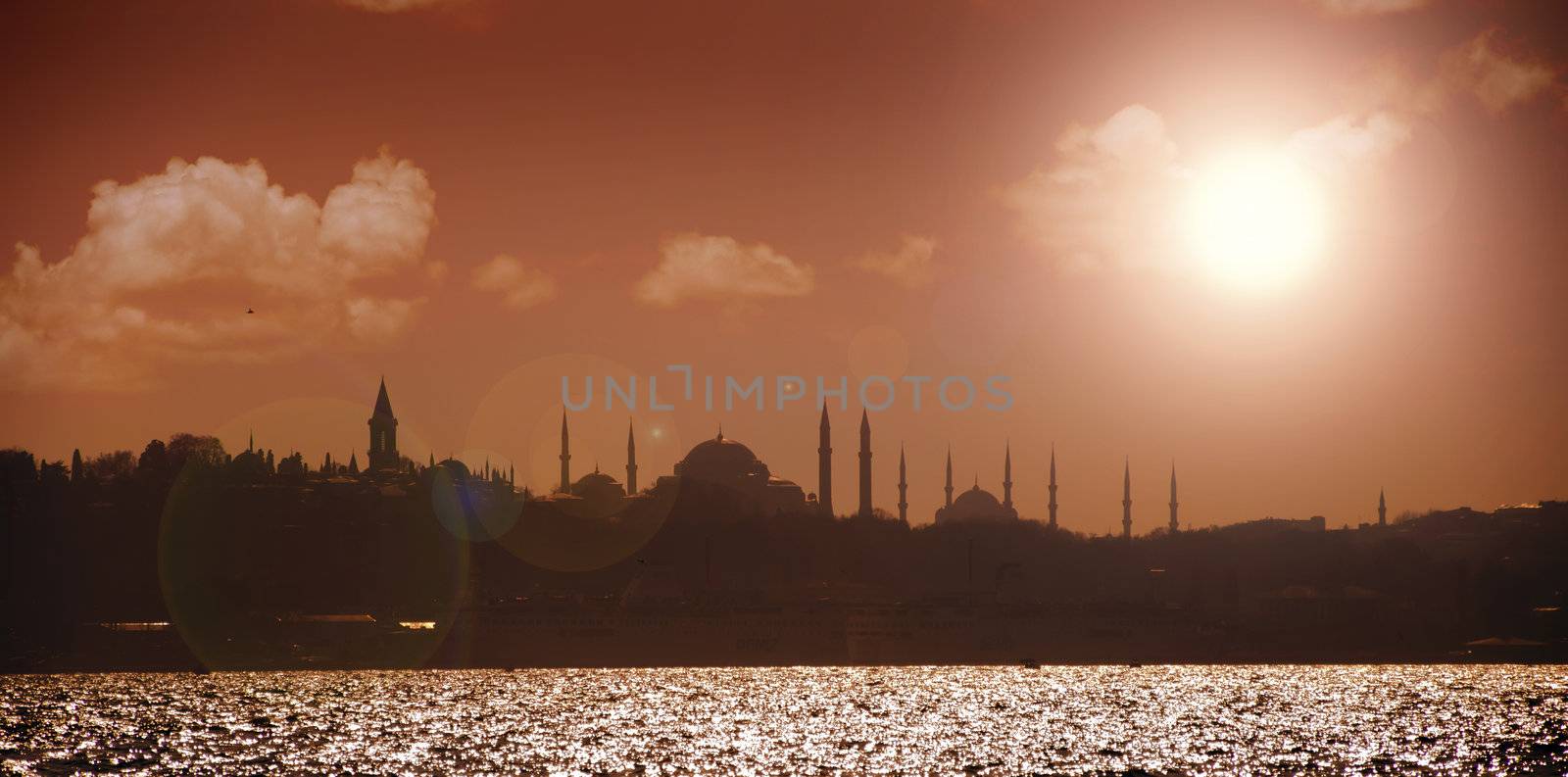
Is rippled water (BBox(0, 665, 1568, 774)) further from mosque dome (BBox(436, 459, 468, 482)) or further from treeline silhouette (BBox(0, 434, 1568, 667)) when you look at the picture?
mosque dome (BBox(436, 459, 468, 482))

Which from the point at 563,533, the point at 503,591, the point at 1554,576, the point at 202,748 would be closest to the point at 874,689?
the point at 202,748

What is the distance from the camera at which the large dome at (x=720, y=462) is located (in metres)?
187

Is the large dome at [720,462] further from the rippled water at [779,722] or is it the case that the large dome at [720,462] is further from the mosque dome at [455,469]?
the rippled water at [779,722]

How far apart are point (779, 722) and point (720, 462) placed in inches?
4295

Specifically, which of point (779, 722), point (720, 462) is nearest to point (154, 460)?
point (720, 462)

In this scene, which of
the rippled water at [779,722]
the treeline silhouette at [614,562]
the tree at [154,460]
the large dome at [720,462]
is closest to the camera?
the rippled water at [779,722]

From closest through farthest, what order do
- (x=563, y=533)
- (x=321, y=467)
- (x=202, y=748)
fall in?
(x=202, y=748), (x=563, y=533), (x=321, y=467)

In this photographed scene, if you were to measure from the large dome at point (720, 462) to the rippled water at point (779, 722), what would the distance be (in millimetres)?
71945

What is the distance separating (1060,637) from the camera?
122m

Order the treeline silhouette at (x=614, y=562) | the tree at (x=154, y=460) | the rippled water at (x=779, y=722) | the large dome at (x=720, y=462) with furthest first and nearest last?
the large dome at (x=720, y=462), the tree at (x=154, y=460), the treeline silhouette at (x=614, y=562), the rippled water at (x=779, y=722)

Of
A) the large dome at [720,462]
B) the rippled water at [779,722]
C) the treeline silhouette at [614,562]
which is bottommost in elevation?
the rippled water at [779,722]

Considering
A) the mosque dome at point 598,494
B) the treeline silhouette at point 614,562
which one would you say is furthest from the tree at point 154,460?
the mosque dome at point 598,494

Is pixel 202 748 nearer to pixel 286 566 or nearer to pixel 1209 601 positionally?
pixel 286 566

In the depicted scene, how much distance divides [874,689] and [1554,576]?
89680mm
